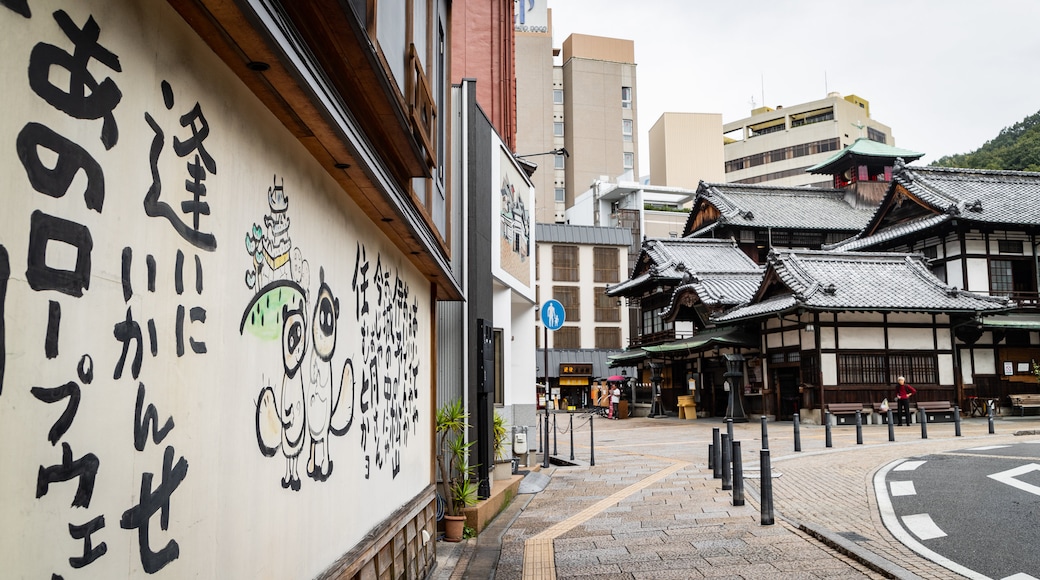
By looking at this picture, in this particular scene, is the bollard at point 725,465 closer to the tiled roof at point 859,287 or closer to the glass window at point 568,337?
the tiled roof at point 859,287

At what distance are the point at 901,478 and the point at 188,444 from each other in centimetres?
1248

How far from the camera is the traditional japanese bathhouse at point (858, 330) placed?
27281mm

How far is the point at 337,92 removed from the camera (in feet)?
14.0

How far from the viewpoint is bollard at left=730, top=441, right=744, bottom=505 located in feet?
35.0

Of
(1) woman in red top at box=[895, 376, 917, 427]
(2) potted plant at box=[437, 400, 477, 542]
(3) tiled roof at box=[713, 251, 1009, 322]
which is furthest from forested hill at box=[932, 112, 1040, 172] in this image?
(2) potted plant at box=[437, 400, 477, 542]

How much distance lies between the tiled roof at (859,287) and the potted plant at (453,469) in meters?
19.0

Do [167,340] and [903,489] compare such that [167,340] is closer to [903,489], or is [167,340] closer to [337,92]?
[337,92]

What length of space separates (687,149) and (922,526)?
244 feet

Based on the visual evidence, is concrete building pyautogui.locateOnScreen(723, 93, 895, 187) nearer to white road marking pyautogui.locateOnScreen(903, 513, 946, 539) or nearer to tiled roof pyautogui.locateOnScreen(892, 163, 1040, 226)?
tiled roof pyautogui.locateOnScreen(892, 163, 1040, 226)

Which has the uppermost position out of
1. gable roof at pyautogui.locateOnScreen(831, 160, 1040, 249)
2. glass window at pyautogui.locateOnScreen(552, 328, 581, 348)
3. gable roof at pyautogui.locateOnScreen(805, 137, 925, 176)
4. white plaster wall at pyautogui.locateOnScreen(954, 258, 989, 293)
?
gable roof at pyautogui.locateOnScreen(805, 137, 925, 176)

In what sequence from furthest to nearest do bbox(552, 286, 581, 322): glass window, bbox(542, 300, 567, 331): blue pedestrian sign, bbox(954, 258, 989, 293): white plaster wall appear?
bbox(552, 286, 581, 322): glass window < bbox(954, 258, 989, 293): white plaster wall < bbox(542, 300, 567, 331): blue pedestrian sign

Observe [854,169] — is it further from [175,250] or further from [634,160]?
[175,250]

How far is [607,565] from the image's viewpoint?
316 inches

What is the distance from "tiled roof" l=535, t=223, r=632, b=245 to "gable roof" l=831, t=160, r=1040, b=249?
26.3m
